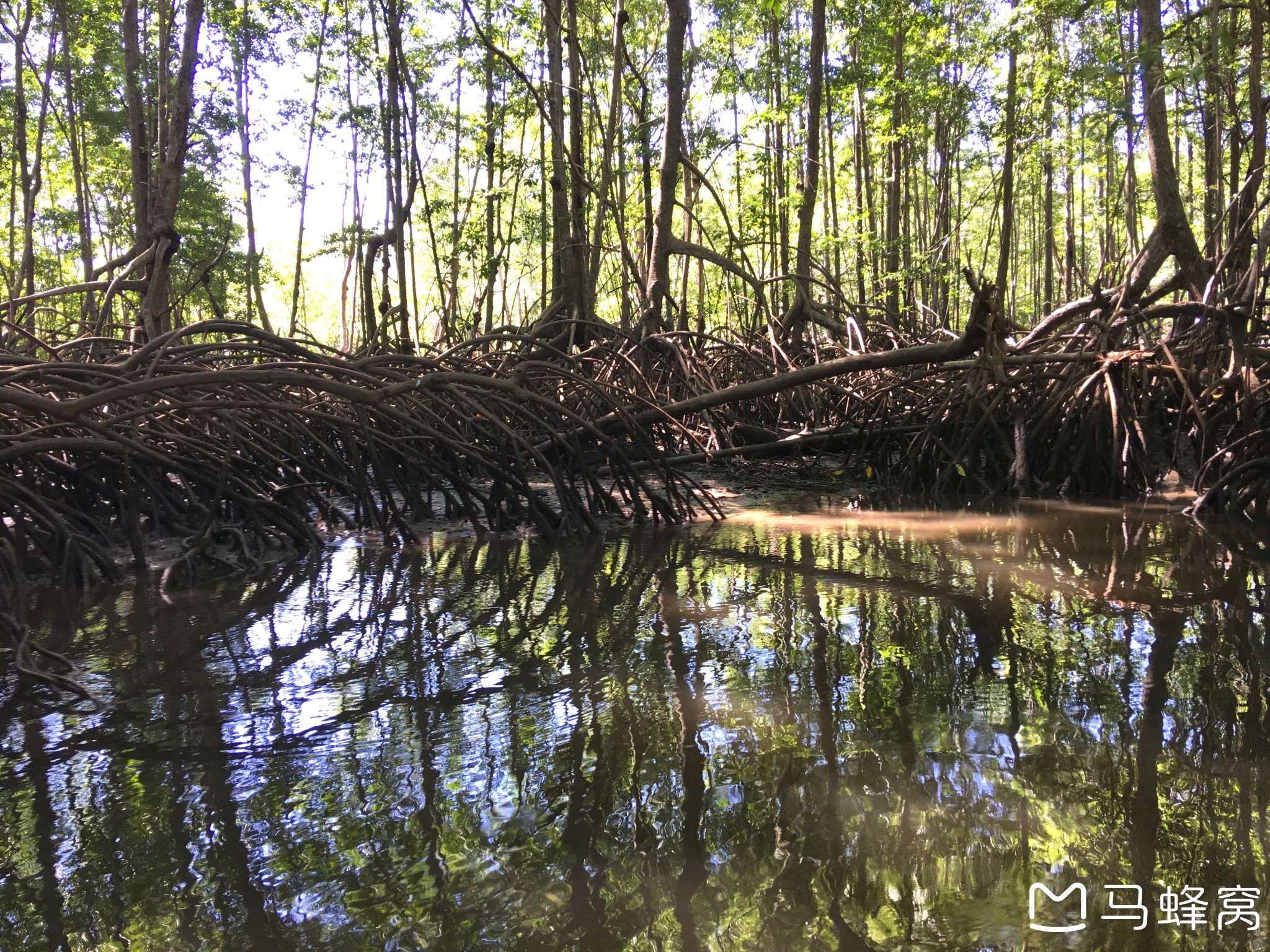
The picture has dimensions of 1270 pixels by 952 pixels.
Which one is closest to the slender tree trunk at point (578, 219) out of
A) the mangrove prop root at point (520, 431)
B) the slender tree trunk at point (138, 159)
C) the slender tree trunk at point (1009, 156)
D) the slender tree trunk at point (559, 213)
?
the slender tree trunk at point (559, 213)

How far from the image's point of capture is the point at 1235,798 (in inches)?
45.8

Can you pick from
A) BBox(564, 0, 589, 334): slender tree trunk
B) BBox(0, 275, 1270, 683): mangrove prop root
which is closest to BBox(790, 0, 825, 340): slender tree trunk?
BBox(564, 0, 589, 334): slender tree trunk

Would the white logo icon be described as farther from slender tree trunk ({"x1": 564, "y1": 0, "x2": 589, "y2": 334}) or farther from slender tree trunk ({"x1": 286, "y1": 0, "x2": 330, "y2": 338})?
slender tree trunk ({"x1": 286, "y1": 0, "x2": 330, "y2": 338})

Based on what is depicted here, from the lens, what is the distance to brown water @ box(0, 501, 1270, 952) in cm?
97

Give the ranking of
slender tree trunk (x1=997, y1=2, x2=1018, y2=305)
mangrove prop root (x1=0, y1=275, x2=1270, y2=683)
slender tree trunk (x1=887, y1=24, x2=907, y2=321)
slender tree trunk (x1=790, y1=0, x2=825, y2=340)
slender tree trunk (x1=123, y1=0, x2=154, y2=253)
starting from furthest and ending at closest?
slender tree trunk (x1=887, y1=24, x2=907, y2=321)
slender tree trunk (x1=997, y1=2, x2=1018, y2=305)
slender tree trunk (x1=790, y1=0, x2=825, y2=340)
slender tree trunk (x1=123, y1=0, x2=154, y2=253)
mangrove prop root (x1=0, y1=275, x2=1270, y2=683)

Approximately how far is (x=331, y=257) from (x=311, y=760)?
120 feet

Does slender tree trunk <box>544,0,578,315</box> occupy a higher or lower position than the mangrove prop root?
higher

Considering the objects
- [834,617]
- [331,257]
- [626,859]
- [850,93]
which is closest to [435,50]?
[850,93]

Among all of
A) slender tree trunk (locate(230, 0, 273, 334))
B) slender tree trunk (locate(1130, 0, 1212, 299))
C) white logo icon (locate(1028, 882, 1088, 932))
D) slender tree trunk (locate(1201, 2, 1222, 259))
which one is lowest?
white logo icon (locate(1028, 882, 1088, 932))

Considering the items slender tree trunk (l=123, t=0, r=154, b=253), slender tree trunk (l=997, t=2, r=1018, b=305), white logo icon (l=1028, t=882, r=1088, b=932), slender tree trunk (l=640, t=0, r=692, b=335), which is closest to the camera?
white logo icon (l=1028, t=882, r=1088, b=932)

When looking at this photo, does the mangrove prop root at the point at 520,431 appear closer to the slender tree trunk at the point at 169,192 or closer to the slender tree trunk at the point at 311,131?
the slender tree trunk at the point at 169,192

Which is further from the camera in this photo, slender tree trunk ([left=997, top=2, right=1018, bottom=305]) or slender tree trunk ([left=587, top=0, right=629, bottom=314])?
slender tree trunk ([left=997, top=2, right=1018, bottom=305])

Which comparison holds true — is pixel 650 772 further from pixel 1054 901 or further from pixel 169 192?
pixel 169 192

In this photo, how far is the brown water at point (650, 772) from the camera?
3.20 feet
